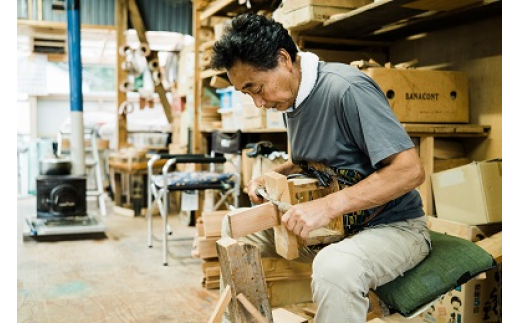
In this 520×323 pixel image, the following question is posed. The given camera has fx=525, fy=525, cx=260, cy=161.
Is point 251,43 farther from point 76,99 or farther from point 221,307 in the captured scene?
point 76,99

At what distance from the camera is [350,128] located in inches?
67.2

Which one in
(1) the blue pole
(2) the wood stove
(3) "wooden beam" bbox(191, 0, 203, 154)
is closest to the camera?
(2) the wood stove

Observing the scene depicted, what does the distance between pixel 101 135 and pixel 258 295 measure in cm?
712

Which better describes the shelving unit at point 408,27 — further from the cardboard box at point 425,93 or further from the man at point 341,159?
the man at point 341,159

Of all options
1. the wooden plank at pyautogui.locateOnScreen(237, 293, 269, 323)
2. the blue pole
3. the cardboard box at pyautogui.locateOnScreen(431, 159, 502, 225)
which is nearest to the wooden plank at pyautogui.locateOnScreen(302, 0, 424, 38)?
the cardboard box at pyautogui.locateOnScreen(431, 159, 502, 225)

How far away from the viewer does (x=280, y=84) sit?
1818 mm

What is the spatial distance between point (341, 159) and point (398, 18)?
4.95 ft

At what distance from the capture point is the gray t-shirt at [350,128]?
1.60 m

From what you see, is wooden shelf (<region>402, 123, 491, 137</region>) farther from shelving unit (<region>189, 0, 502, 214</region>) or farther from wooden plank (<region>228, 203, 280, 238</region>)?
wooden plank (<region>228, 203, 280, 238</region>)

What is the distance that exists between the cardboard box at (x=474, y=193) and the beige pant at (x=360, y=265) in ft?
2.71

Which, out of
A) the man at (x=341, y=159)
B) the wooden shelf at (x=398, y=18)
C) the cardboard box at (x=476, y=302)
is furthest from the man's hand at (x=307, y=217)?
the wooden shelf at (x=398, y=18)

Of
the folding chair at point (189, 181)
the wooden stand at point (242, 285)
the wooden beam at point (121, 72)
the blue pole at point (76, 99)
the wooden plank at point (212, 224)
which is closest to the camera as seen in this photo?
the wooden stand at point (242, 285)

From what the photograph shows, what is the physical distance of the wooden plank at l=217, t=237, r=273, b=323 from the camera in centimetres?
169
